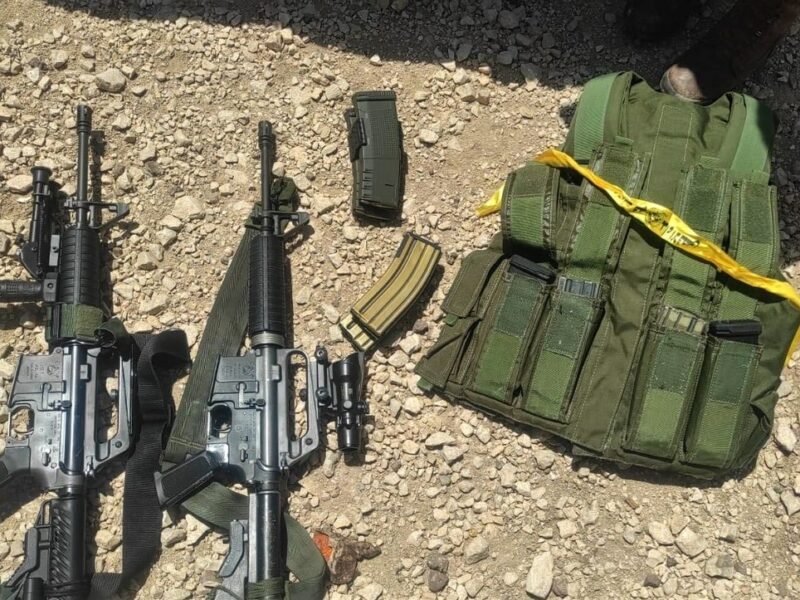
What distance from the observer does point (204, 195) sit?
4.95 meters

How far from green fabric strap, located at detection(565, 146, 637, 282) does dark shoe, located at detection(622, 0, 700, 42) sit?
1.30 metres

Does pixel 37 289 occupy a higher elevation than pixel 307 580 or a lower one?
higher

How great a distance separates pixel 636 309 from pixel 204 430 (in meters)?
2.80

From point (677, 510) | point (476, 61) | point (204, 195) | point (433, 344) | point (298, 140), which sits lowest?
point (677, 510)

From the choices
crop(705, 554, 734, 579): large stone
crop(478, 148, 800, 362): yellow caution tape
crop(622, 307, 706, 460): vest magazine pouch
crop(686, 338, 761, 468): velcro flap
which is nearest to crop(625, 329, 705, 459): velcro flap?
crop(622, 307, 706, 460): vest magazine pouch

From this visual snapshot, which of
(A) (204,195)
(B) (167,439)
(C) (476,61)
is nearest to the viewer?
(B) (167,439)

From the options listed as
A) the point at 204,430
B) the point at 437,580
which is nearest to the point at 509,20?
the point at 204,430

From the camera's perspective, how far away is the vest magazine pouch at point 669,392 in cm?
430

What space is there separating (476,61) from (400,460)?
2948mm

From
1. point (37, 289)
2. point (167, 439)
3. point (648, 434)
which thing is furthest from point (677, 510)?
point (37, 289)

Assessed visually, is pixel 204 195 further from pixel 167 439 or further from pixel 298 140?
pixel 167 439

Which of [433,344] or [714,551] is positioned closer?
[714,551]

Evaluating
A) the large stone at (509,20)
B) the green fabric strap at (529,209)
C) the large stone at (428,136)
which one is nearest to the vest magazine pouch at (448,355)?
the green fabric strap at (529,209)

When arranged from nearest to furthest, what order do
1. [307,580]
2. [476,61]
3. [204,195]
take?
[307,580] < [204,195] < [476,61]
